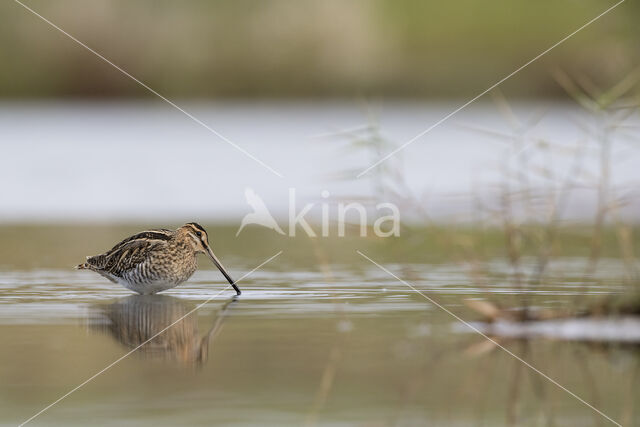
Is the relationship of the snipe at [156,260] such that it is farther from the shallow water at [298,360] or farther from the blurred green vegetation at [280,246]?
the blurred green vegetation at [280,246]

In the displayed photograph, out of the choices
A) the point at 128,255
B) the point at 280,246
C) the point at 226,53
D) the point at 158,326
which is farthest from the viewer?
the point at 226,53

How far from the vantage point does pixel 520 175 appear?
7.77 m

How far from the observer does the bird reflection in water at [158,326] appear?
695cm

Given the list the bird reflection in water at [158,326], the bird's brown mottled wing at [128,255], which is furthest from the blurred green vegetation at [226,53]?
the bird reflection in water at [158,326]

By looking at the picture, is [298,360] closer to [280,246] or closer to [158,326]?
[158,326]

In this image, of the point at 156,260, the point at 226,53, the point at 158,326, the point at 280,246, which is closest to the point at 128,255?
the point at 156,260

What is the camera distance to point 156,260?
9.27 metres

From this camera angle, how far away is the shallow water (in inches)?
219

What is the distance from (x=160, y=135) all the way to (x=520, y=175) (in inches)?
668

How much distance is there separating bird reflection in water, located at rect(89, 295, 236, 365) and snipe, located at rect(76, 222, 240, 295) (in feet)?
0.39

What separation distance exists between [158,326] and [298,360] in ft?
4.95

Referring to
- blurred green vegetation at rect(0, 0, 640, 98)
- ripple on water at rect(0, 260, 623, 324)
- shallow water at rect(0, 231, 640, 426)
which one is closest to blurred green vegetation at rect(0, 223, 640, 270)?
ripple on water at rect(0, 260, 623, 324)

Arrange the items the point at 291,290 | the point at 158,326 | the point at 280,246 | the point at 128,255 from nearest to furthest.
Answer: the point at 158,326 → the point at 291,290 → the point at 128,255 → the point at 280,246

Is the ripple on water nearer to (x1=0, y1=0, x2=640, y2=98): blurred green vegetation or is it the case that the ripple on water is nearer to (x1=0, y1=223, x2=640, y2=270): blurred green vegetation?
(x1=0, y1=223, x2=640, y2=270): blurred green vegetation
